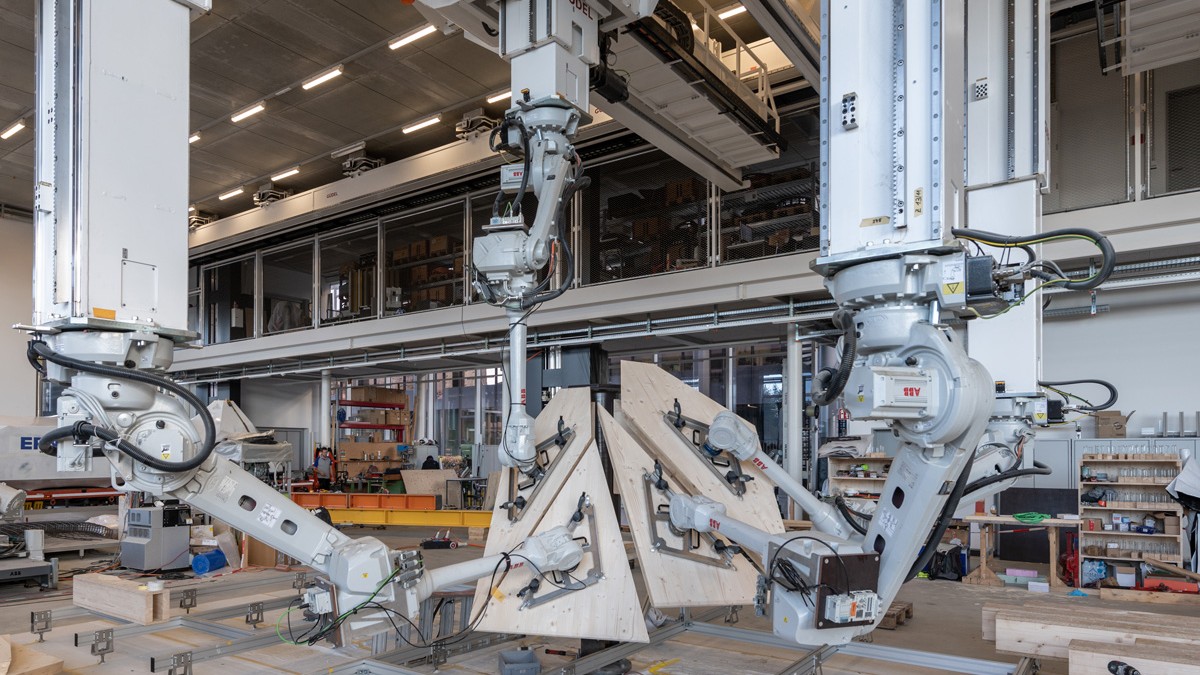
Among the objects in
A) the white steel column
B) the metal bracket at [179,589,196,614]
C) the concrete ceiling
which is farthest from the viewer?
the white steel column

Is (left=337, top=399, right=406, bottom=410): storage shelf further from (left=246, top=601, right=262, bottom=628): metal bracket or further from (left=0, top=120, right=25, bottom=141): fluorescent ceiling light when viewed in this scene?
(left=246, top=601, right=262, bottom=628): metal bracket

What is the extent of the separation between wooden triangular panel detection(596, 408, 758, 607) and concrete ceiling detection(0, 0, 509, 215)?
6.51 m

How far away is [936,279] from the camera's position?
3.36m

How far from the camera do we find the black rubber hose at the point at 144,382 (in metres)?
3.68

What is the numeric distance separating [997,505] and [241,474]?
8.95 meters

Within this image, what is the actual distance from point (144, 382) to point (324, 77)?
8580 millimetres

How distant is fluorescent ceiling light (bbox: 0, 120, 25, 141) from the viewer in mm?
13047

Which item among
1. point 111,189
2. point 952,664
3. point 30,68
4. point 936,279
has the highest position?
point 30,68

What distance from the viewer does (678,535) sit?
5.43 m

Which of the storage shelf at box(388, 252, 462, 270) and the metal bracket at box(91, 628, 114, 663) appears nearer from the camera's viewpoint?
the metal bracket at box(91, 628, 114, 663)

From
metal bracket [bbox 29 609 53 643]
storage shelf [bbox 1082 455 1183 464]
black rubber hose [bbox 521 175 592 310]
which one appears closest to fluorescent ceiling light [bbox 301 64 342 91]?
black rubber hose [bbox 521 175 592 310]

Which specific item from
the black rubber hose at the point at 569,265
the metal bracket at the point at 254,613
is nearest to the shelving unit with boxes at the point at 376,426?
the metal bracket at the point at 254,613

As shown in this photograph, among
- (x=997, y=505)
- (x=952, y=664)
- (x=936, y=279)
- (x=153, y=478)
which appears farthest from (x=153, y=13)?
(x=997, y=505)

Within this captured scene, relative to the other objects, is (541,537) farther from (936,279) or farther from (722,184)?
(722,184)
